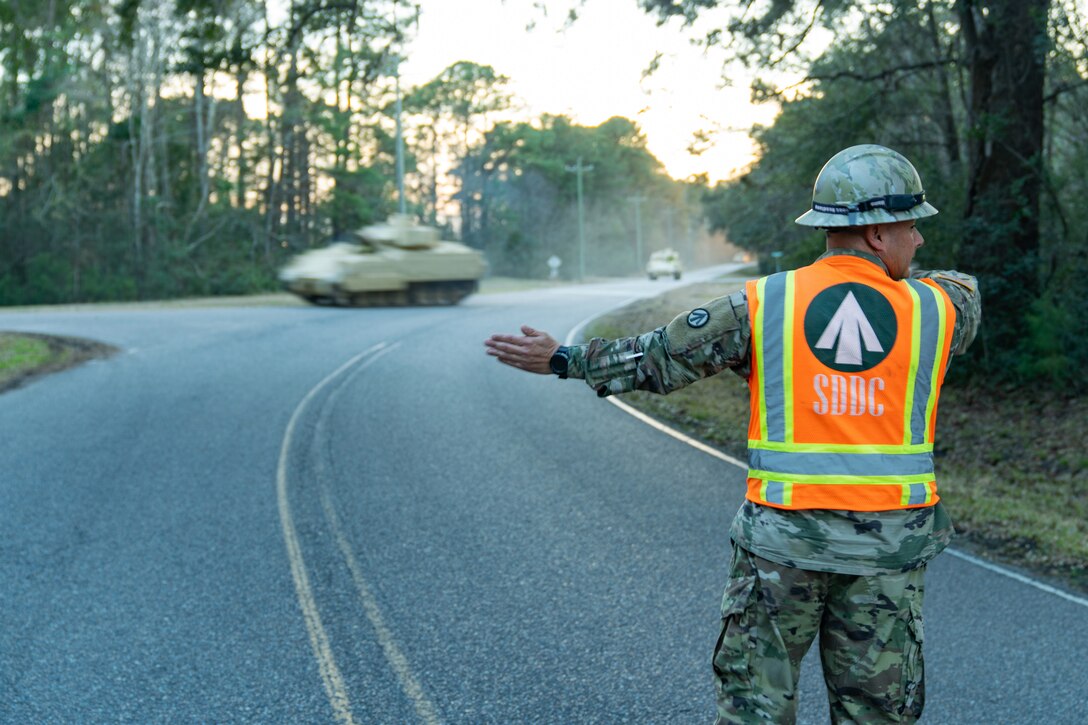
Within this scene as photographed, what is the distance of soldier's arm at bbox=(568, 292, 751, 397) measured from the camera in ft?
9.81

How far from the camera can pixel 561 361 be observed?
3268 mm

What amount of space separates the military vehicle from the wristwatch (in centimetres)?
2740

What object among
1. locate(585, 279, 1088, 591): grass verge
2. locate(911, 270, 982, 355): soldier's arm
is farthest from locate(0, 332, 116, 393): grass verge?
locate(911, 270, 982, 355): soldier's arm

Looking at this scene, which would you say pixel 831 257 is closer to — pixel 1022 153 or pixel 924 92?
pixel 1022 153

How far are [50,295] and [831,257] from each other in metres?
52.3

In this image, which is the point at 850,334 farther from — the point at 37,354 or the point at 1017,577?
the point at 37,354

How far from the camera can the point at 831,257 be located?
9.71ft

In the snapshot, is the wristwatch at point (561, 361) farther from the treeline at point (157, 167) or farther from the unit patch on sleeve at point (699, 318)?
the treeline at point (157, 167)

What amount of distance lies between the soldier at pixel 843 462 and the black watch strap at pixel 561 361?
44cm

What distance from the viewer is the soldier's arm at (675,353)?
2990 mm

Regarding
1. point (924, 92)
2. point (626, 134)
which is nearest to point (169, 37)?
point (626, 134)

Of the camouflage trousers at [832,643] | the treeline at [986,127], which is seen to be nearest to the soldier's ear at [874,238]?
the camouflage trousers at [832,643]

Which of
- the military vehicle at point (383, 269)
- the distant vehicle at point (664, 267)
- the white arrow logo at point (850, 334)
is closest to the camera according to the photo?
the white arrow logo at point (850, 334)

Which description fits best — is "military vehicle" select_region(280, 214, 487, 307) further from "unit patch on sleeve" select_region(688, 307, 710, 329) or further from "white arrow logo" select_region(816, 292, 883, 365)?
"white arrow logo" select_region(816, 292, 883, 365)
